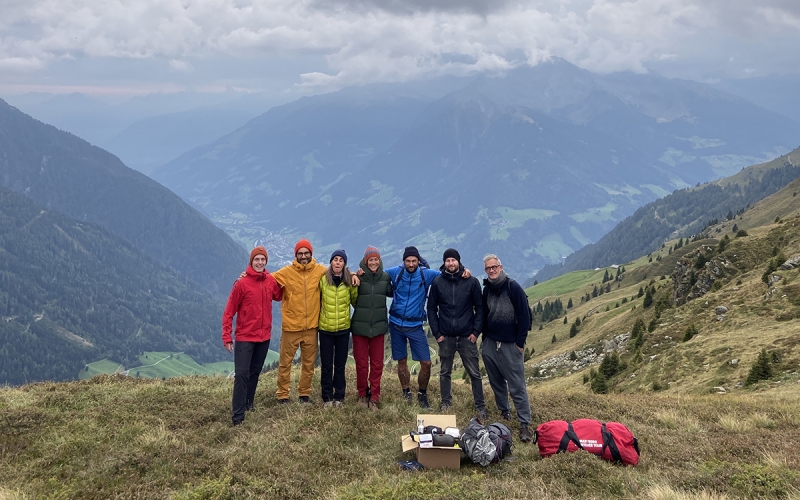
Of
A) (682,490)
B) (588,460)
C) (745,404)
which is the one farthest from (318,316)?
(745,404)

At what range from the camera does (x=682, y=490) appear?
296 inches

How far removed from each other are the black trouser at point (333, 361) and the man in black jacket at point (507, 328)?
12.0 feet

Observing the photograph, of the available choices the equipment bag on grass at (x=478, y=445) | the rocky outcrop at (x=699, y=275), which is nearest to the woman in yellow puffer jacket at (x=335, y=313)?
the equipment bag on grass at (x=478, y=445)

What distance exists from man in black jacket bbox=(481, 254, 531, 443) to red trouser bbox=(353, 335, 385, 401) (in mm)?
2795

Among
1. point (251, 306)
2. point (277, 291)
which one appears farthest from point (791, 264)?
point (251, 306)

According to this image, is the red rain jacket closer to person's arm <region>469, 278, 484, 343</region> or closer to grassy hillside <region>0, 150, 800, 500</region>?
grassy hillside <region>0, 150, 800, 500</region>

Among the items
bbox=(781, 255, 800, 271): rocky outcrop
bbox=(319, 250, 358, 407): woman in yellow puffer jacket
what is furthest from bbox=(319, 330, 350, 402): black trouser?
bbox=(781, 255, 800, 271): rocky outcrop

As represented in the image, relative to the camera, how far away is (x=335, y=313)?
39.0 ft

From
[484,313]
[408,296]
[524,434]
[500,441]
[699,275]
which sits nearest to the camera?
[500,441]

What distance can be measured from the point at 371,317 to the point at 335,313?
2.96ft

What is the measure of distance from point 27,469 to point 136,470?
6.87 feet

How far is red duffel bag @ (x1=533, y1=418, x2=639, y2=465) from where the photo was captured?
920cm

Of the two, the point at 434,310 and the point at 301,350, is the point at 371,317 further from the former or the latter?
the point at 301,350

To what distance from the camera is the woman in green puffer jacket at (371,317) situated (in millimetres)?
11820
